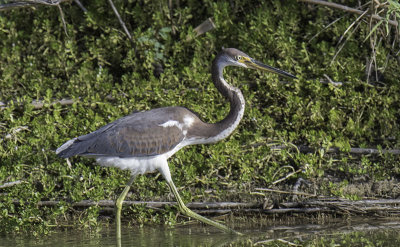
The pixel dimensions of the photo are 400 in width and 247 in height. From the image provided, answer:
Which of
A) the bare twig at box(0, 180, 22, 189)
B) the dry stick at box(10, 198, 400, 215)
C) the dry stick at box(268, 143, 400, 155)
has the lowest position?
the dry stick at box(10, 198, 400, 215)

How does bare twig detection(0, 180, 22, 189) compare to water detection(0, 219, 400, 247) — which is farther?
bare twig detection(0, 180, 22, 189)

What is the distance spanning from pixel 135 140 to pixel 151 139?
0.15 m

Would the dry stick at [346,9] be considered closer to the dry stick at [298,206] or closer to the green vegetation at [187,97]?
the green vegetation at [187,97]

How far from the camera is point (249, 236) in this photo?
5996 millimetres

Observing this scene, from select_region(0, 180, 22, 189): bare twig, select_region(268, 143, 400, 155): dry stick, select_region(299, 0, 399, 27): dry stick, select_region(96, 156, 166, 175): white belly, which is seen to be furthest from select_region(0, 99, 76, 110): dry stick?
select_region(299, 0, 399, 27): dry stick

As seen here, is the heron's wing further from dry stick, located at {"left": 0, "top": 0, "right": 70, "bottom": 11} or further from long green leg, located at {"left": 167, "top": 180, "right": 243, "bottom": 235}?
dry stick, located at {"left": 0, "top": 0, "right": 70, "bottom": 11}

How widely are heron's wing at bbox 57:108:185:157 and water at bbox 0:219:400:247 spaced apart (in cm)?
76

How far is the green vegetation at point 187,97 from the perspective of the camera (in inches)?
267

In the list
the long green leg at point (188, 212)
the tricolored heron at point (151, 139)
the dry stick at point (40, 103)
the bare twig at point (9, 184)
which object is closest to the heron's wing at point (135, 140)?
the tricolored heron at point (151, 139)

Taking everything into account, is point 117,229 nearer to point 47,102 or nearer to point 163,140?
point 163,140

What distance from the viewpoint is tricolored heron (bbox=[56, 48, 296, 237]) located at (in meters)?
6.23

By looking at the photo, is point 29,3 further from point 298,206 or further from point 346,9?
point 298,206

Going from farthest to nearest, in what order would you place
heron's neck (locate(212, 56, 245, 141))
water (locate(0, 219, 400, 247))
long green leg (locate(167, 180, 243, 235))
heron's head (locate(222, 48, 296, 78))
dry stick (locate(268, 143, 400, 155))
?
dry stick (locate(268, 143, 400, 155)) → heron's head (locate(222, 48, 296, 78)) → heron's neck (locate(212, 56, 245, 141)) → long green leg (locate(167, 180, 243, 235)) → water (locate(0, 219, 400, 247))

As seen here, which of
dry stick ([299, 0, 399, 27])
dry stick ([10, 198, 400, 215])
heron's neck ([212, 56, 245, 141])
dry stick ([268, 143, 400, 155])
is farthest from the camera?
dry stick ([299, 0, 399, 27])
